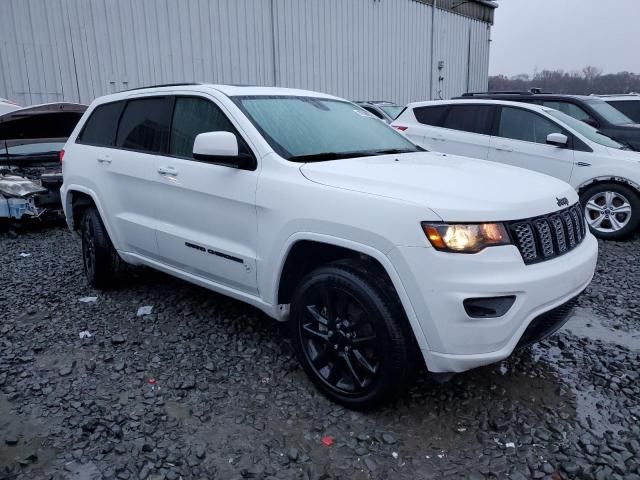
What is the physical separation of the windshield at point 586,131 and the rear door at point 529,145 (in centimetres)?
19

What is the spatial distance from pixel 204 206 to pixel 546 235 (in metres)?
2.03

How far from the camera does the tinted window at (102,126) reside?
14.1 ft

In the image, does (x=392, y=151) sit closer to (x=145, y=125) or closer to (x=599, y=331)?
(x=145, y=125)

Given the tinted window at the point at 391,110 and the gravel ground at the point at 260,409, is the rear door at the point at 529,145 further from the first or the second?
the tinted window at the point at 391,110

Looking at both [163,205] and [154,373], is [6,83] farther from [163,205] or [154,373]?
[154,373]

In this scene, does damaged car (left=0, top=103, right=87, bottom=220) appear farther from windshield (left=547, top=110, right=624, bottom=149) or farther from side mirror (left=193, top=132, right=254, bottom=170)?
windshield (left=547, top=110, right=624, bottom=149)

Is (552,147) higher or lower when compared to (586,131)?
lower

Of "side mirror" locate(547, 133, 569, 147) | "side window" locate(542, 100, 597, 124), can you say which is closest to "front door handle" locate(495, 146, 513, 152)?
"side mirror" locate(547, 133, 569, 147)

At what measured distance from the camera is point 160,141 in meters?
3.76

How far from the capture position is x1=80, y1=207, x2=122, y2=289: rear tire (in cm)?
433

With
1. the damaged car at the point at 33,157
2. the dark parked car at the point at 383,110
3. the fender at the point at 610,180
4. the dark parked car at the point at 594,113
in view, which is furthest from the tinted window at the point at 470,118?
the damaged car at the point at 33,157

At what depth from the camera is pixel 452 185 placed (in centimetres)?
260

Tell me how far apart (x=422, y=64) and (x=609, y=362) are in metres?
18.8

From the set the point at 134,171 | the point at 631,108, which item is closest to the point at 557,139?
the point at 631,108
